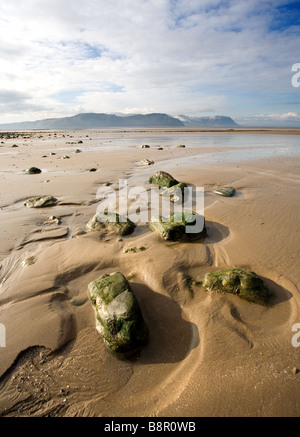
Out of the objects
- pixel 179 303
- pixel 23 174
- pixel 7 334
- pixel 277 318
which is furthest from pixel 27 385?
pixel 23 174

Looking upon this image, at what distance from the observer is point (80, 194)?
26.2ft

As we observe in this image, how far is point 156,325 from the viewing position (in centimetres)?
297

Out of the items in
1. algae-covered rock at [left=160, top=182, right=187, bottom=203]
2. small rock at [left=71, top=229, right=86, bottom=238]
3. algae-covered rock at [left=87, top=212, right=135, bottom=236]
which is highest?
algae-covered rock at [left=160, top=182, right=187, bottom=203]

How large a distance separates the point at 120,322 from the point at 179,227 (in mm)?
2505

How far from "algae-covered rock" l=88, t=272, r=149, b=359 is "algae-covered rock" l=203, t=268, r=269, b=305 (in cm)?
125

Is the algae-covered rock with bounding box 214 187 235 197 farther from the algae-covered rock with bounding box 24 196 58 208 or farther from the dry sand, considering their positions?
the algae-covered rock with bounding box 24 196 58 208

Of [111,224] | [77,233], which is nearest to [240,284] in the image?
[111,224]

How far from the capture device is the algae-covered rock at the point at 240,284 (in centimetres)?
323

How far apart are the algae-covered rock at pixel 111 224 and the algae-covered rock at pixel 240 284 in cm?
223

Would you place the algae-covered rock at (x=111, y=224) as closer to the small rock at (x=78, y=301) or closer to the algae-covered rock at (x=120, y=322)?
the small rock at (x=78, y=301)

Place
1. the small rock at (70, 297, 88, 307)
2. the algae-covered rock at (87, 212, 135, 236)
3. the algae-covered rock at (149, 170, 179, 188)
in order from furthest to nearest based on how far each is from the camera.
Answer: the algae-covered rock at (149, 170, 179, 188), the algae-covered rock at (87, 212, 135, 236), the small rock at (70, 297, 88, 307)

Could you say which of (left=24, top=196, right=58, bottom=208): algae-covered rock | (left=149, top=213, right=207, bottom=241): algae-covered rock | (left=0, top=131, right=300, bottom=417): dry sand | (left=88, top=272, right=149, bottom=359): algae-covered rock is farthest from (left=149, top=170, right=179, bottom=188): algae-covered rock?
(left=88, top=272, right=149, bottom=359): algae-covered rock

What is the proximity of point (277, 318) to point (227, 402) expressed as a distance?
4.36ft

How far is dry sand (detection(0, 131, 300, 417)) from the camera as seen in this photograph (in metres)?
2.24
